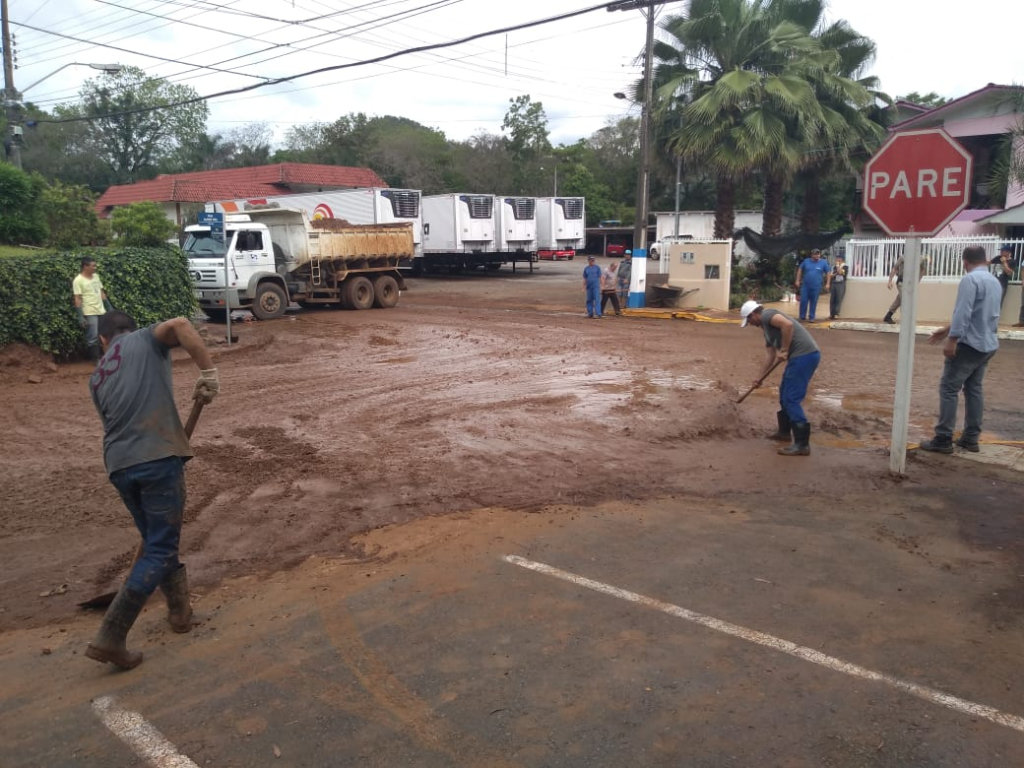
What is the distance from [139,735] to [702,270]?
20577 mm

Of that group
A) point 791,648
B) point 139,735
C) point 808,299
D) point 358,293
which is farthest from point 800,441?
point 358,293

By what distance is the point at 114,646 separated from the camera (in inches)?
152

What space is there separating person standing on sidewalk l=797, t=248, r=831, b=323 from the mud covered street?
8.16 m

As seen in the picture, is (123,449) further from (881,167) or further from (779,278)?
(779,278)

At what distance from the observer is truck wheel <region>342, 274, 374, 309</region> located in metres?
22.0

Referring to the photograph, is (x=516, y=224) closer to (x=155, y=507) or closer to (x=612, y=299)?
(x=612, y=299)

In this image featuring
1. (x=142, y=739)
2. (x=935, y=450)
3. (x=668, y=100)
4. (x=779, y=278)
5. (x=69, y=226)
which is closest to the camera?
(x=142, y=739)

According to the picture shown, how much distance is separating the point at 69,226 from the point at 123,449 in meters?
20.7

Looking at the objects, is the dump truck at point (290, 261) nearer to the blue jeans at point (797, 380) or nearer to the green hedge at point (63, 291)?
the green hedge at point (63, 291)

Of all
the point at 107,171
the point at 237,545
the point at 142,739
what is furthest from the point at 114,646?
the point at 107,171

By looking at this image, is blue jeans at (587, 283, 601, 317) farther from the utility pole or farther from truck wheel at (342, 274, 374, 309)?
the utility pole

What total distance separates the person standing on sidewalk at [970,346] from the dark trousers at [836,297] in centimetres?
1210

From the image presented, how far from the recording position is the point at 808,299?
18.9 metres

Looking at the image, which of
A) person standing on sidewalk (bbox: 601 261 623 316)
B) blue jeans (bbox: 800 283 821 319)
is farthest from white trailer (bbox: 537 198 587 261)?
blue jeans (bbox: 800 283 821 319)
